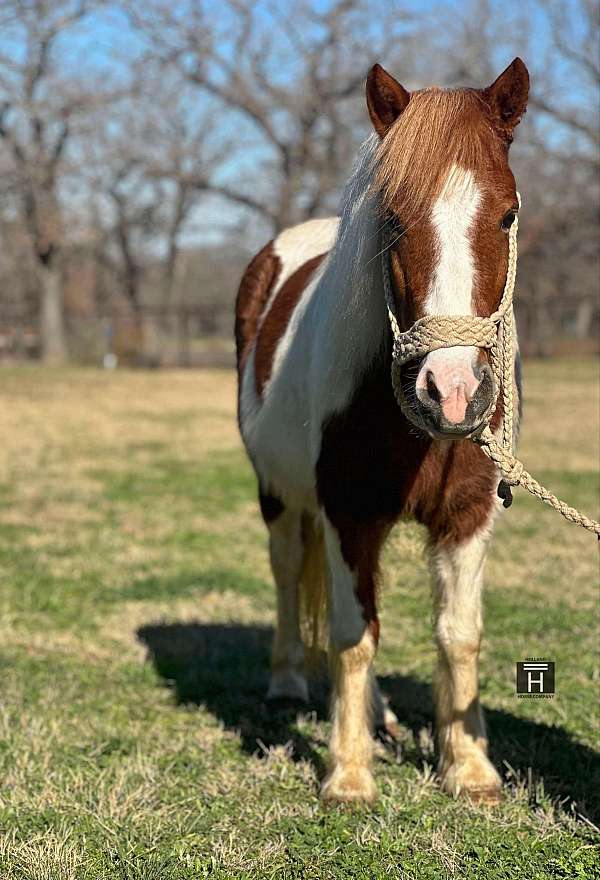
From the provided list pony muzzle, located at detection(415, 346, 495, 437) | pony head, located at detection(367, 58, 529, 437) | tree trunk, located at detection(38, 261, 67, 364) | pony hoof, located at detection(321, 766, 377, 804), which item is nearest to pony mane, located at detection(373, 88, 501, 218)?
pony head, located at detection(367, 58, 529, 437)

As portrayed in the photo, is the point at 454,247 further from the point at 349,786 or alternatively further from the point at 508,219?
the point at 349,786

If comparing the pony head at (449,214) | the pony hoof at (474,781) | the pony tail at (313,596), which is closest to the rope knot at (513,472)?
the pony head at (449,214)

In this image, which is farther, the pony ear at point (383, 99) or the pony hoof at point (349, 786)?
the pony hoof at point (349, 786)

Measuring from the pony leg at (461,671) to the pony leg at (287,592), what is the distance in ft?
2.96

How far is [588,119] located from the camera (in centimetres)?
2400

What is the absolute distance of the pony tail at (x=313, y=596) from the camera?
3.78 m

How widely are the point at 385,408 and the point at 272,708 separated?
164cm

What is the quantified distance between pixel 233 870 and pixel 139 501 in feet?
19.0

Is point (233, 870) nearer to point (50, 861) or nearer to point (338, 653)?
point (50, 861)

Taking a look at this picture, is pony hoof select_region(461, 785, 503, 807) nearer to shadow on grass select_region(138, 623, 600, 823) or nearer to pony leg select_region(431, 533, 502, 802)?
pony leg select_region(431, 533, 502, 802)

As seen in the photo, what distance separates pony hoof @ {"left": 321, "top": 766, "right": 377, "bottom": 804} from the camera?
2.79 metres

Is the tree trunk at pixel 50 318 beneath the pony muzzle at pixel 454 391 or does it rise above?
above

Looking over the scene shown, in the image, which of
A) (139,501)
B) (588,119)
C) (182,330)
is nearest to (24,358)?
(182,330)

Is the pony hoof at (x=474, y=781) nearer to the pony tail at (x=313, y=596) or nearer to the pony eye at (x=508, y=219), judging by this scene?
the pony tail at (x=313, y=596)
